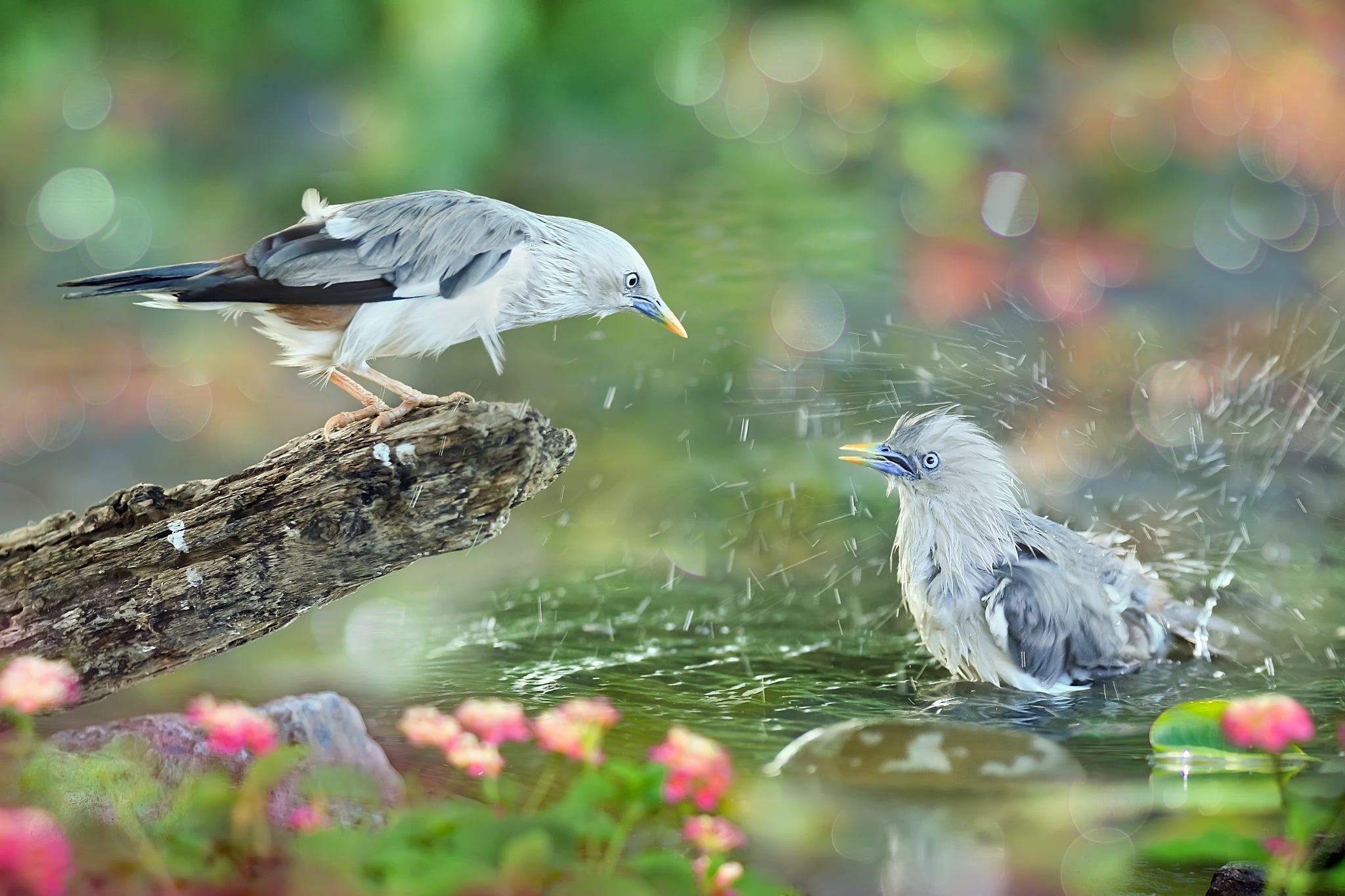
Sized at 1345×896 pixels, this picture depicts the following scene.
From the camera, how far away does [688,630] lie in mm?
2752

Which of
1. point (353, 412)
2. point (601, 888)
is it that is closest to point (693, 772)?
point (601, 888)

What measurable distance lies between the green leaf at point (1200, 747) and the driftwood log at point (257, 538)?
3.55 ft

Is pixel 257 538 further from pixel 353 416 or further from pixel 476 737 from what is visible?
pixel 476 737

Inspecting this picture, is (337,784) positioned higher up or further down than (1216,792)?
higher up

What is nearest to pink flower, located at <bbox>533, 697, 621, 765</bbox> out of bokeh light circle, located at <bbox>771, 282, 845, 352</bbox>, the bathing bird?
the bathing bird

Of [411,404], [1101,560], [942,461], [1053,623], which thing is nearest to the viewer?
[411,404]

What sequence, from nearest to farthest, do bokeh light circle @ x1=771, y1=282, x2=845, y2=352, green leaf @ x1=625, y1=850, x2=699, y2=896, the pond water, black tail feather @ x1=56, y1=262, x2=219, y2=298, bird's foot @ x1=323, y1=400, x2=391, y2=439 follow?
green leaf @ x1=625, y1=850, x2=699, y2=896
black tail feather @ x1=56, y1=262, x2=219, y2=298
bird's foot @ x1=323, y1=400, x2=391, y2=439
the pond water
bokeh light circle @ x1=771, y1=282, x2=845, y2=352

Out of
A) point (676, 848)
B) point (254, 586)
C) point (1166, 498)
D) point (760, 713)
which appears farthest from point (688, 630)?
point (1166, 498)

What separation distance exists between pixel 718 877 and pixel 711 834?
0.16ft

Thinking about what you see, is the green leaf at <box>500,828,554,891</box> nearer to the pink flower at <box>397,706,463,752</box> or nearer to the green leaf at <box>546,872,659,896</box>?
the green leaf at <box>546,872,659,896</box>

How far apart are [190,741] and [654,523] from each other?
191cm

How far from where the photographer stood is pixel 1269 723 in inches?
53.1

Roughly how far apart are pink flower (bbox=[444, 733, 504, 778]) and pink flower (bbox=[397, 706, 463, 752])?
1 cm

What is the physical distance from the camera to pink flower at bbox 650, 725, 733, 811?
130 centimetres
